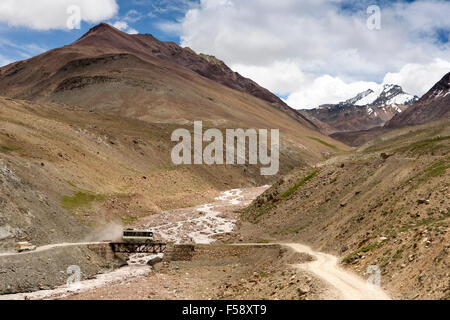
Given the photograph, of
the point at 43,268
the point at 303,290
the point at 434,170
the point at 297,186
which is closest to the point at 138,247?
the point at 43,268

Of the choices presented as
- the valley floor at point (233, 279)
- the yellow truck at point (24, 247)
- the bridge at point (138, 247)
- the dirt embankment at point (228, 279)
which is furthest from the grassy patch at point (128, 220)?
the yellow truck at point (24, 247)

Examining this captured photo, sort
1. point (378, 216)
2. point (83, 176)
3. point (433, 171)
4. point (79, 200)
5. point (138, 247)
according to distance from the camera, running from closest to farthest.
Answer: point (378, 216) → point (433, 171) → point (138, 247) → point (79, 200) → point (83, 176)

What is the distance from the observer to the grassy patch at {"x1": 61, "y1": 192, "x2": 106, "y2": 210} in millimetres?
64125

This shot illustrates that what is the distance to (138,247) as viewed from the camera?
185ft

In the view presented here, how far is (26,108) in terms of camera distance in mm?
115688

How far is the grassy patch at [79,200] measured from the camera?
6412cm

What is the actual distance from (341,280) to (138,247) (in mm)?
31795

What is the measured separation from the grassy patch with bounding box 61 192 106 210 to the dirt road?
37741mm

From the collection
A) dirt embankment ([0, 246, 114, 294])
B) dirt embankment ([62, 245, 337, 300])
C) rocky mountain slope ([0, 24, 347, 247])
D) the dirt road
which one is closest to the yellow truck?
rocky mountain slope ([0, 24, 347, 247])

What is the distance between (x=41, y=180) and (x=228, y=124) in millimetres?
130983

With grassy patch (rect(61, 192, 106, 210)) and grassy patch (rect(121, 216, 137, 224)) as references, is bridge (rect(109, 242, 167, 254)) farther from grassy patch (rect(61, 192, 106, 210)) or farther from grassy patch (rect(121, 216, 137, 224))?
grassy patch (rect(121, 216, 137, 224))

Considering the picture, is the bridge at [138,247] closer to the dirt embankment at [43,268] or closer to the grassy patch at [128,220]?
the dirt embankment at [43,268]

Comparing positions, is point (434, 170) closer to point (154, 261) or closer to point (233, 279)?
point (233, 279)
